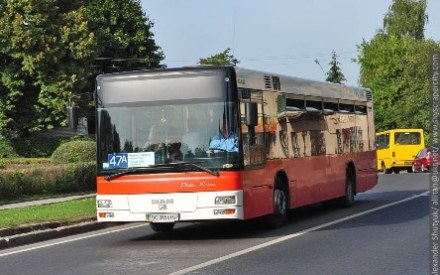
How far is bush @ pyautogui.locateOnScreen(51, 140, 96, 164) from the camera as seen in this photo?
32531 millimetres

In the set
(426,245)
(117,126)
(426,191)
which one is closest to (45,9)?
(426,191)

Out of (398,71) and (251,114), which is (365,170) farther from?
(398,71)

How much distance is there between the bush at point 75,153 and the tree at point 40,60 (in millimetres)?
16281

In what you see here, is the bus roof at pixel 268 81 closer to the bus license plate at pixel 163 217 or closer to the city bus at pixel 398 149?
the bus license plate at pixel 163 217

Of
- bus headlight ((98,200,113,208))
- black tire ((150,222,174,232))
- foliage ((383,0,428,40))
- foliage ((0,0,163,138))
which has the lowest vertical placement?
black tire ((150,222,174,232))

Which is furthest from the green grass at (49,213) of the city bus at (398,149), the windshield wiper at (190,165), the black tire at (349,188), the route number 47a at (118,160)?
the city bus at (398,149)

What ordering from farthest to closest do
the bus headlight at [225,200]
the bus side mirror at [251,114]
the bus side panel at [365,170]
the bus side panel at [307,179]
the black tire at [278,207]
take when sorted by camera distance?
the bus side panel at [365,170] → the black tire at [278,207] → the bus side panel at [307,179] → the bus side mirror at [251,114] → the bus headlight at [225,200]

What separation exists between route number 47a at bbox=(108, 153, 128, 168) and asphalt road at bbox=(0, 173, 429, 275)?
129cm

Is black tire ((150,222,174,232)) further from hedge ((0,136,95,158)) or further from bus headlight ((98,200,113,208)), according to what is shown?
hedge ((0,136,95,158))

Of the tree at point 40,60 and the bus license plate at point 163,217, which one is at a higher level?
the tree at point 40,60

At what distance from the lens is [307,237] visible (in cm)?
1446

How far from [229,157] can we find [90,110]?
1462 inches

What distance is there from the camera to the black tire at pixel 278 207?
52.5 feet

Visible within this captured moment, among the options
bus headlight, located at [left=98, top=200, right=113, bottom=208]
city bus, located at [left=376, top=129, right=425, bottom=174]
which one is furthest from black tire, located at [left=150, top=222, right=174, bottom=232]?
city bus, located at [left=376, top=129, right=425, bottom=174]
